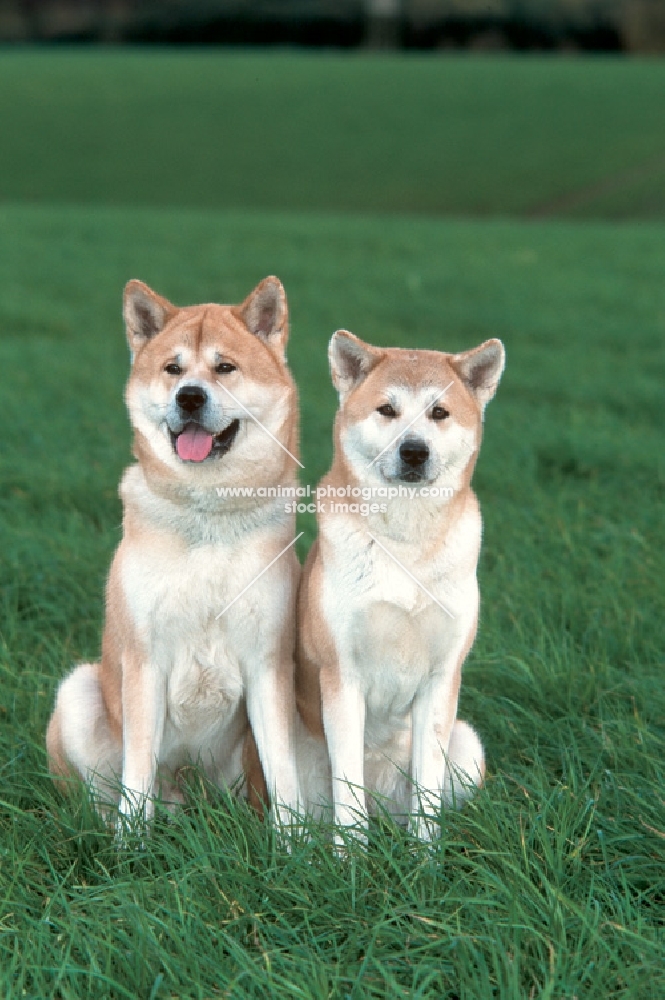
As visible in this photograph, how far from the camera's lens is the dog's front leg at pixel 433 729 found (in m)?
3.17

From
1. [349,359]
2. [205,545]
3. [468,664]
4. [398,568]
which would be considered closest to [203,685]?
[205,545]

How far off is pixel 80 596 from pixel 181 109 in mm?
32048

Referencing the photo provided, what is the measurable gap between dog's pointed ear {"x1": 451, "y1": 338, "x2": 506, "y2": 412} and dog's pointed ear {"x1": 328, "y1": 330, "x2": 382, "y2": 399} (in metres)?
0.25

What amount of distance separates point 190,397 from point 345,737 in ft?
3.47

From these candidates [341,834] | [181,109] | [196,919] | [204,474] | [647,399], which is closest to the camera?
[196,919]

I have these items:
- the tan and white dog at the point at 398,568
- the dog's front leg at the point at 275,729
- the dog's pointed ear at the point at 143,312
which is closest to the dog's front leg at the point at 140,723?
the dog's front leg at the point at 275,729

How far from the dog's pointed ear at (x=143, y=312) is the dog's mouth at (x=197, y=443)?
35 cm

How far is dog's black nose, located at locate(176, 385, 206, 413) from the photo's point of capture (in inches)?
121

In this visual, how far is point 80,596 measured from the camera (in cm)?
475

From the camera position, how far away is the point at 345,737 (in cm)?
311

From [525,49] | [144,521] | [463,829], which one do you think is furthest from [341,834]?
[525,49]

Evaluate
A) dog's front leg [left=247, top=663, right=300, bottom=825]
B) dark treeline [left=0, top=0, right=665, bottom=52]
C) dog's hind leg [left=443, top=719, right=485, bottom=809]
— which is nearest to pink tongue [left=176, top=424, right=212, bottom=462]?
dog's front leg [left=247, top=663, right=300, bottom=825]

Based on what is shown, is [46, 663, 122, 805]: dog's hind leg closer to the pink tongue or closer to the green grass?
the pink tongue

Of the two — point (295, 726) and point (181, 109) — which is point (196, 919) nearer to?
point (295, 726)
